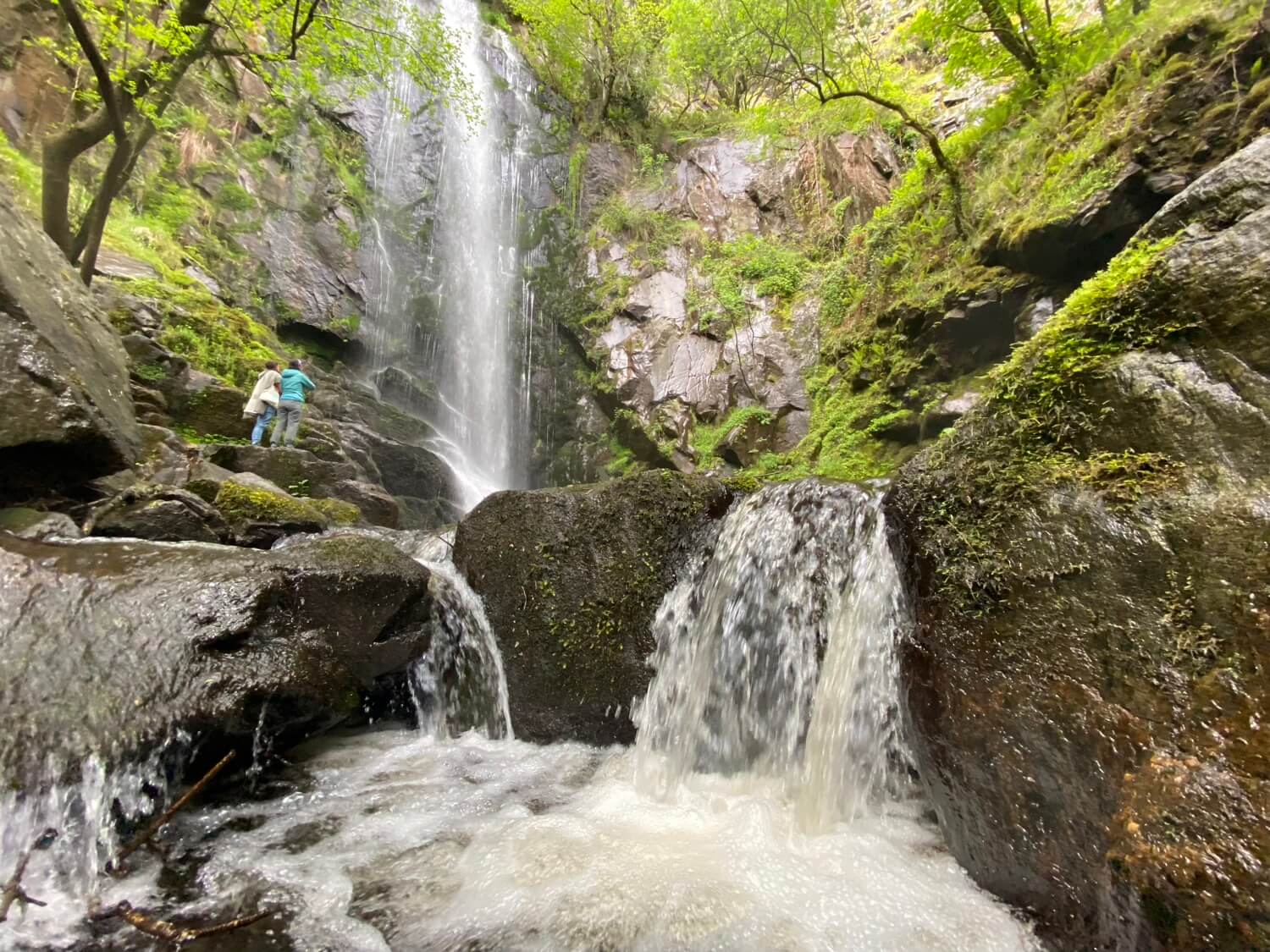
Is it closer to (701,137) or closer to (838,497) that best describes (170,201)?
(701,137)

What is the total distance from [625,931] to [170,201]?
1597cm

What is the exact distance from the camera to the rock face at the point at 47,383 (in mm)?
4234

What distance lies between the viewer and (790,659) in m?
4.04

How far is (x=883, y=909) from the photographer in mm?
2453

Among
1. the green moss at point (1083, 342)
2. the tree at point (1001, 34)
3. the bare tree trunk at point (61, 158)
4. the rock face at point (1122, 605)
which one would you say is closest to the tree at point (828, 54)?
the tree at point (1001, 34)

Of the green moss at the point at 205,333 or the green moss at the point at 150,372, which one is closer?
the green moss at the point at 150,372

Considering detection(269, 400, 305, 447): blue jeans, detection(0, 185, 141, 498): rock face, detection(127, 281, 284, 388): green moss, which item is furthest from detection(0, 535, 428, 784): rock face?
detection(127, 281, 284, 388): green moss

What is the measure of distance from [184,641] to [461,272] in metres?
14.5

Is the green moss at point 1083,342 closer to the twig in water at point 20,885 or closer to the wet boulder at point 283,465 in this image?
the twig in water at point 20,885

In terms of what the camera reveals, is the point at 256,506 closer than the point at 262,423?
Yes

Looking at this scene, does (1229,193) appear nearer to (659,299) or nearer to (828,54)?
(659,299)

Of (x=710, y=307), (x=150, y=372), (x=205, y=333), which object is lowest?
(x=150, y=372)

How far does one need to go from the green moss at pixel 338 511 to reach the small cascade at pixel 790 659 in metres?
4.69

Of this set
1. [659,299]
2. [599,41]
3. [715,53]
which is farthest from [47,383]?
[715,53]
